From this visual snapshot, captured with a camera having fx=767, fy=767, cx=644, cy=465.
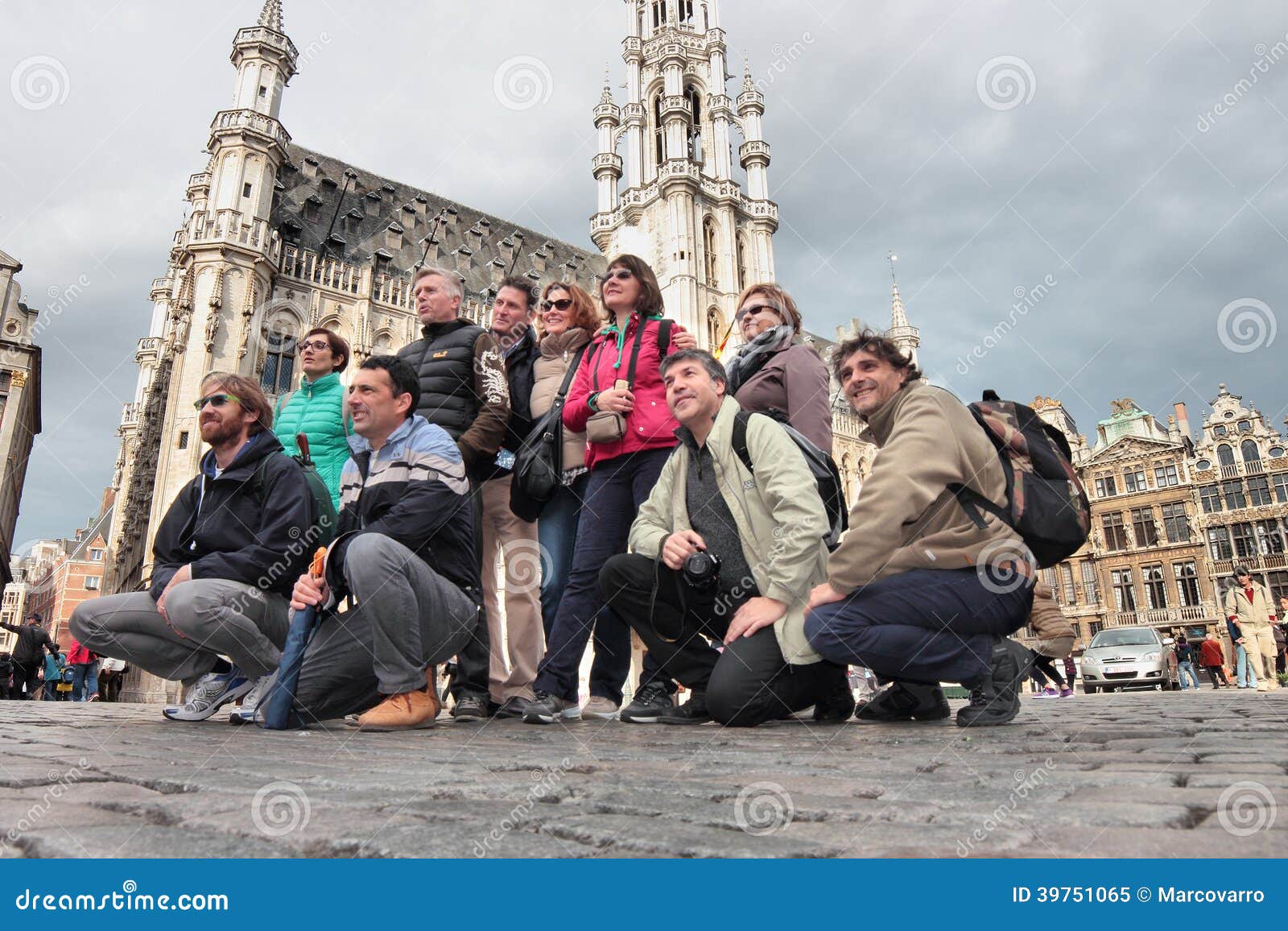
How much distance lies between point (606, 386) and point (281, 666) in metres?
2.09

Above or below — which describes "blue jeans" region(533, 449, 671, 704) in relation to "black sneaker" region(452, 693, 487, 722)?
above

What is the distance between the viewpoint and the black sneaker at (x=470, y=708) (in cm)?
401

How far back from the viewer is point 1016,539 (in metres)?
3.17

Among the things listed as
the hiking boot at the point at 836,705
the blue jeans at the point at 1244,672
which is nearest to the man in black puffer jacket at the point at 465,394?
the hiking boot at the point at 836,705

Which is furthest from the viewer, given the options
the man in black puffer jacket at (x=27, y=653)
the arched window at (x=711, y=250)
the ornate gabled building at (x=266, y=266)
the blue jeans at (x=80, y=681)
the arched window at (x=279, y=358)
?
the arched window at (x=711, y=250)

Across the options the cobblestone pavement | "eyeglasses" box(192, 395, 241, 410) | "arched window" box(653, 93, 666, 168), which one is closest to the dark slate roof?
"arched window" box(653, 93, 666, 168)

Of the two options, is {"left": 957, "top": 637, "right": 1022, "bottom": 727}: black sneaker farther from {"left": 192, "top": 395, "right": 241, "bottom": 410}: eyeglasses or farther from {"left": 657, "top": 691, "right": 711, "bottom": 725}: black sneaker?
{"left": 192, "top": 395, "right": 241, "bottom": 410}: eyeglasses

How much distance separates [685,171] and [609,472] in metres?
30.3

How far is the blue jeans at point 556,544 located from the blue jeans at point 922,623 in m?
1.73

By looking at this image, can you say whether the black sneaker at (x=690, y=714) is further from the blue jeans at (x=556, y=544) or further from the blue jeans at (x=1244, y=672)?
the blue jeans at (x=1244, y=672)

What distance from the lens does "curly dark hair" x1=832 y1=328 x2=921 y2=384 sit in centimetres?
347

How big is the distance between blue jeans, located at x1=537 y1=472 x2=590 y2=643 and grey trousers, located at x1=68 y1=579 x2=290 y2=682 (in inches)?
55.6

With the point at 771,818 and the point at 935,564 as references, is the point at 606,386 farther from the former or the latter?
the point at 771,818
